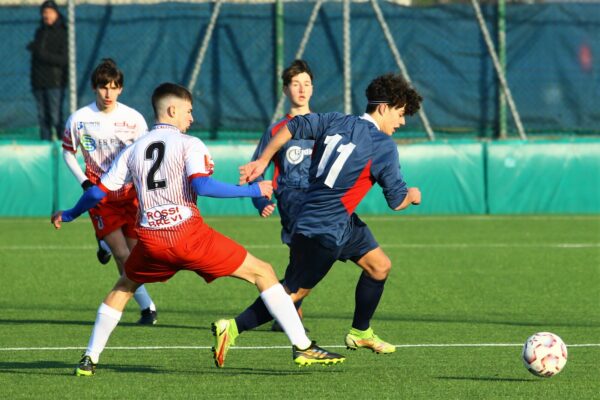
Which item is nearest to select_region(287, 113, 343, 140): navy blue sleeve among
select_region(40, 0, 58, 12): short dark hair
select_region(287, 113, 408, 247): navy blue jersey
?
select_region(287, 113, 408, 247): navy blue jersey

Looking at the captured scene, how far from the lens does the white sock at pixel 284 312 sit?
24.3 ft

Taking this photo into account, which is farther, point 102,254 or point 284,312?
point 102,254

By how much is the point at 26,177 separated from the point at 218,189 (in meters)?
11.9

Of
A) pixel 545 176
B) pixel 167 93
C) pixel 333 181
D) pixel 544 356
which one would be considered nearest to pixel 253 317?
pixel 333 181

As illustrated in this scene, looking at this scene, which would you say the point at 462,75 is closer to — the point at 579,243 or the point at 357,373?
the point at 579,243

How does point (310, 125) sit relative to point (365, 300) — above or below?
above

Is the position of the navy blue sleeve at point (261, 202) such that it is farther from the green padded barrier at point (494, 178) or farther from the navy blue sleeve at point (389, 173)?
the green padded barrier at point (494, 178)

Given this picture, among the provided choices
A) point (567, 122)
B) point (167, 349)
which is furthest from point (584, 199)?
point (167, 349)

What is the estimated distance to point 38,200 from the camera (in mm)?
18594

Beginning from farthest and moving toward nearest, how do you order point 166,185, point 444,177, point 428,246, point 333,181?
point 444,177, point 428,246, point 333,181, point 166,185

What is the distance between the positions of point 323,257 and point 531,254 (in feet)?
23.3

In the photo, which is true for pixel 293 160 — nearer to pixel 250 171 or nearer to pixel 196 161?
pixel 250 171

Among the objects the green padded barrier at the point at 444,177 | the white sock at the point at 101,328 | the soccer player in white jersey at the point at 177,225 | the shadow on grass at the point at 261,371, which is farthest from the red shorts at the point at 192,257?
the green padded barrier at the point at 444,177

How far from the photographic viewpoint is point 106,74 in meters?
9.68
